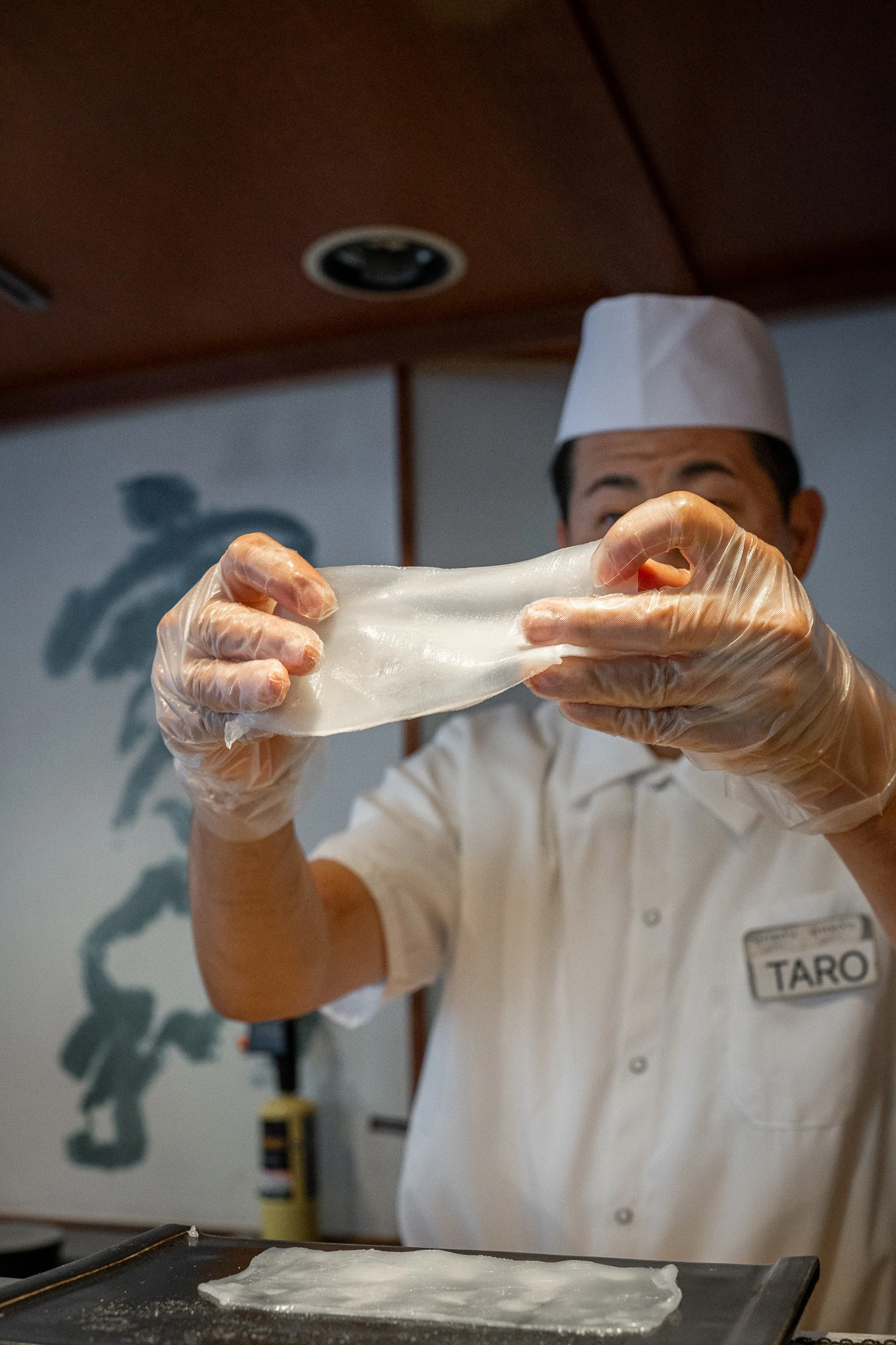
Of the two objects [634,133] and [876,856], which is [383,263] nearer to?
[634,133]

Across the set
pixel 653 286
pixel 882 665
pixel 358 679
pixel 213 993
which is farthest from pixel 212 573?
pixel 882 665

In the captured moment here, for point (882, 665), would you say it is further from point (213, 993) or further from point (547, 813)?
point (213, 993)

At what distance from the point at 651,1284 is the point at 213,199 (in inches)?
62.7

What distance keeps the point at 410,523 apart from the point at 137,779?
0.80 meters

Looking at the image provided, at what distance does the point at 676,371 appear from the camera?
1.61m

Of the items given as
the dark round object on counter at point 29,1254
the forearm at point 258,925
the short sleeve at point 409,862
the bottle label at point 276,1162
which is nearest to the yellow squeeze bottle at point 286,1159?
the bottle label at point 276,1162

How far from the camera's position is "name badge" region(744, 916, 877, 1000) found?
146 centimetres

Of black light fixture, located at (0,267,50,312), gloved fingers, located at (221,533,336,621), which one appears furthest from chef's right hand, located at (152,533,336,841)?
black light fixture, located at (0,267,50,312)

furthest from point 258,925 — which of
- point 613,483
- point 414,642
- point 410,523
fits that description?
point 410,523

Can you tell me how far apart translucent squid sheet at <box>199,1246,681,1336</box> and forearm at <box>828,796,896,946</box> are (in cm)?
42

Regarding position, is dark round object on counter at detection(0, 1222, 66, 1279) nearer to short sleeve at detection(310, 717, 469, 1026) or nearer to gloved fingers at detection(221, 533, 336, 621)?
short sleeve at detection(310, 717, 469, 1026)

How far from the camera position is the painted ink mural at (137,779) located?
7.98 ft

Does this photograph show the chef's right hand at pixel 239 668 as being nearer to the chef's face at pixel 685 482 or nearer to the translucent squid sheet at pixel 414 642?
the translucent squid sheet at pixel 414 642

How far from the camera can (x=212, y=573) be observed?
112 cm
